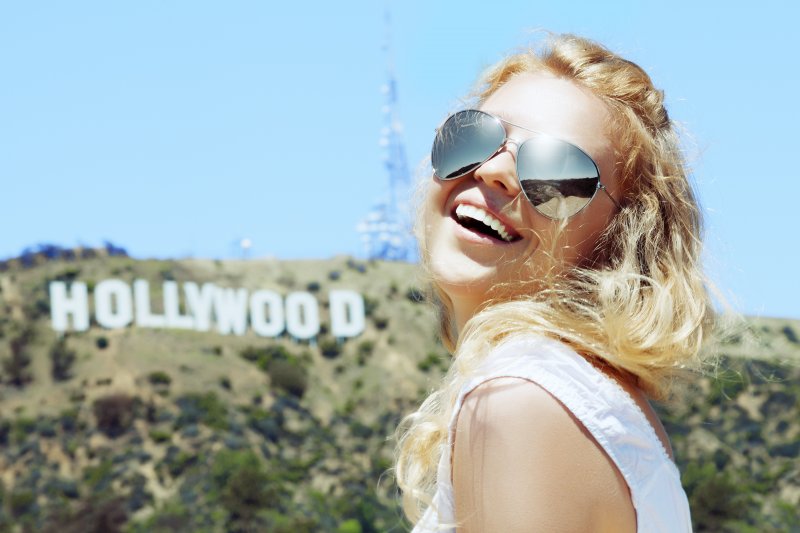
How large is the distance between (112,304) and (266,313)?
19.6 ft

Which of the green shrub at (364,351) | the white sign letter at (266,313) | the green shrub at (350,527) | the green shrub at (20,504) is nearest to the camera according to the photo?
the green shrub at (350,527)

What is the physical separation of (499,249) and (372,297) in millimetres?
44336

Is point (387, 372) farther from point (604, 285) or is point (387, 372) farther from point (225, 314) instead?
point (604, 285)

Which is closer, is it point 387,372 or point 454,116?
point 454,116

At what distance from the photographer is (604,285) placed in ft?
5.41

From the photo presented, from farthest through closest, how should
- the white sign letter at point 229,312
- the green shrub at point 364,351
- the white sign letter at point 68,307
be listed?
the green shrub at point 364,351 < the white sign letter at point 229,312 < the white sign letter at point 68,307

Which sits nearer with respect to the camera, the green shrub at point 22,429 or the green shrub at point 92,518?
the green shrub at point 92,518

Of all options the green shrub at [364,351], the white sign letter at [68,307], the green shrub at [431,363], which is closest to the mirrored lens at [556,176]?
the white sign letter at [68,307]

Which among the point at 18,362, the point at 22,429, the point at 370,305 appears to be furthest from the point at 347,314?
the point at 22,429

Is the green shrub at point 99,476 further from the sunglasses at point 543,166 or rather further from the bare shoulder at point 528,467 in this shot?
the bare shoulder at point 528,467

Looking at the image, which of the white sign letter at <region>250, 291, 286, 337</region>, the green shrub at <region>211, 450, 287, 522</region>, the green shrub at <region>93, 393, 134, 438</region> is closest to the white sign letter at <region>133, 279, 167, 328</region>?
the white sign letter at <region>250, 291, 286, 337</region>

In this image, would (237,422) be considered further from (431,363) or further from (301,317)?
(431,363)

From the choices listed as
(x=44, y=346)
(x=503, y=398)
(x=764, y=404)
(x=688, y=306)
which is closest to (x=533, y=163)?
(x=688, y=306)

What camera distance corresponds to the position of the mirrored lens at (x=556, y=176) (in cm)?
172
